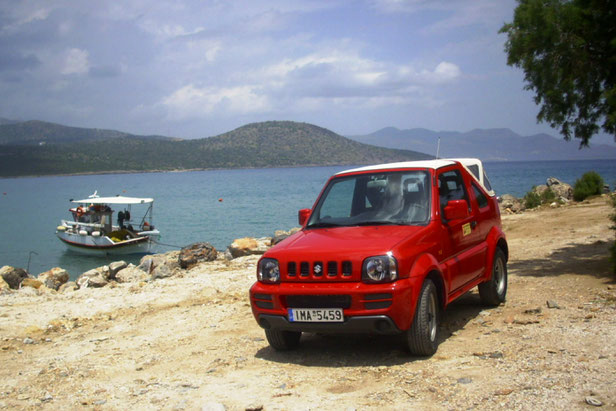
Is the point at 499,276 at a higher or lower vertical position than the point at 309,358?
A: higher

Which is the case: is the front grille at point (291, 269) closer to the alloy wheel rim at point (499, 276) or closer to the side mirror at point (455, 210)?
the side mirror at point (455, 210)

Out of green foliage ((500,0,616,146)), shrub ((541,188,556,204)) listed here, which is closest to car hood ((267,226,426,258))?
green foliage ((500,0,616,146))

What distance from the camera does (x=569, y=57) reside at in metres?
9.42

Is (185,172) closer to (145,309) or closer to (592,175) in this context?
(592,175)

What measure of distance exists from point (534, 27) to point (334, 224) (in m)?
5.90

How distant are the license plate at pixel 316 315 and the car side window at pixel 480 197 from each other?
288cm

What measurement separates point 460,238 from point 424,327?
4.83ft

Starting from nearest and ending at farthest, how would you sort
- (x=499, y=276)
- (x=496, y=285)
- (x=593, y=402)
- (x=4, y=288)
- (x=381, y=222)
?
(x=593, y=402)
(x=381, y=222)
(x=496, y=285)
(x=499, y=276)
(x=4, y=288)

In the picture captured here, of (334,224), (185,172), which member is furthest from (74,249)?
(185,172)

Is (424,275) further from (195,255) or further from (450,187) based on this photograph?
(195,255)

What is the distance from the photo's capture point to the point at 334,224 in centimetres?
645

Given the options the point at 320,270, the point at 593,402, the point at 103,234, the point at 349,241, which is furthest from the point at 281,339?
the point at 103,234

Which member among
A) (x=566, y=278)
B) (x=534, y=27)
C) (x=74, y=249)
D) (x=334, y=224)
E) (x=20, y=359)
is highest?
(x=534, y=27)

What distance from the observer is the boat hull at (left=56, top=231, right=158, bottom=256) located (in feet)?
102
